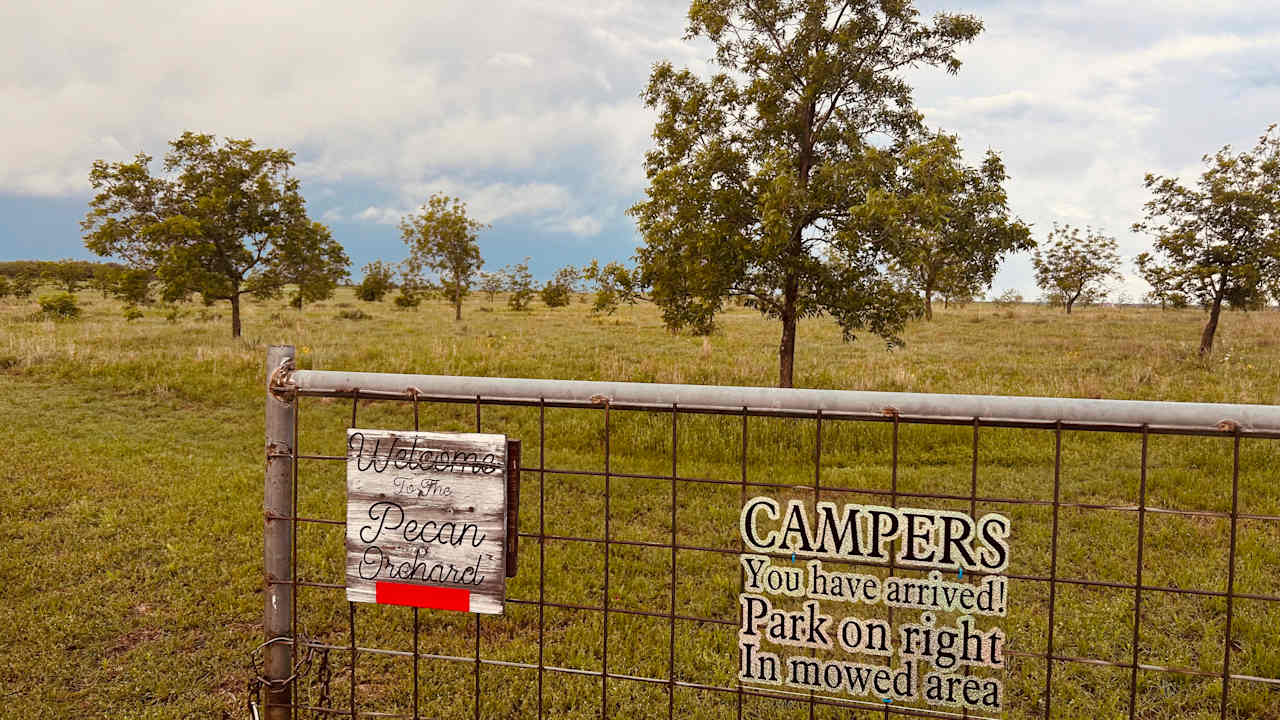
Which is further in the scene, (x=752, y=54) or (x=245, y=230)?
(x=245, y=230)

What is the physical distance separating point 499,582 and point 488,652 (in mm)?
2231

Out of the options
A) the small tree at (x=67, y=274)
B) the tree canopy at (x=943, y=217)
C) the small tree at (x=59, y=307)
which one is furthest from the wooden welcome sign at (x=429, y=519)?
the small tree at (x=67, y=274)

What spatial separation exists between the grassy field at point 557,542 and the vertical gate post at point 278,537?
22 centimetres

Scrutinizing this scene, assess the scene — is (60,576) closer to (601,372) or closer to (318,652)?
(318,652)

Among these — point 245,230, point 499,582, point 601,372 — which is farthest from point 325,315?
point 499,582

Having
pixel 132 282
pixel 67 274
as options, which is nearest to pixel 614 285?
pixel 132 282

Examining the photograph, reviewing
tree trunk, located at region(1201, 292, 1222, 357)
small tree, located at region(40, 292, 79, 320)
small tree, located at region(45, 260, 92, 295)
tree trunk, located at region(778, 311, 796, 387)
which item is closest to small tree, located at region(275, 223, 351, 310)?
small tree, located at region(40, 292, 79, 320)

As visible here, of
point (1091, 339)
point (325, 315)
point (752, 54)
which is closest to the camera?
point (752, 54)

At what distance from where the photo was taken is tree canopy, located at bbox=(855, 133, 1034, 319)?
1010 centimetres

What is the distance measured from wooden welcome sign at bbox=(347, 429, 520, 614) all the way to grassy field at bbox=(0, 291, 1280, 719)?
68 cm

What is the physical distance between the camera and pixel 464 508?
109 inches

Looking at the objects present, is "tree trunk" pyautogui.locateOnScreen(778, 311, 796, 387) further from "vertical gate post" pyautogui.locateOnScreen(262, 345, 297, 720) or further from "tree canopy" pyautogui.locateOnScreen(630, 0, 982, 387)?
"vertical gate post" pyautogui.locateOnScreen(262, 345, 297, 720)

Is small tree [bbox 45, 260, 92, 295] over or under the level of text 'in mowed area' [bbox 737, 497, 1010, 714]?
over

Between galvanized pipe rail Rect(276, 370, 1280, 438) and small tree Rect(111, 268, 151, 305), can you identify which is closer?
galvanized pipe rail Rect(276, 370, 1280, 438)
